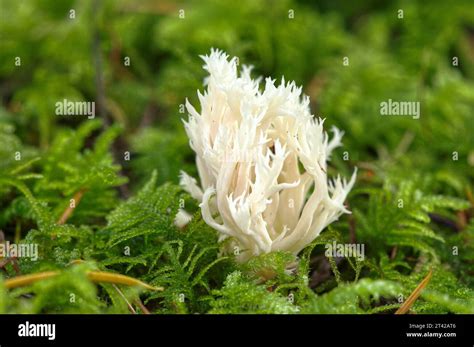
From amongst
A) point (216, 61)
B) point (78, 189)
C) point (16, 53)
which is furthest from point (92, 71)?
point (216, 61)

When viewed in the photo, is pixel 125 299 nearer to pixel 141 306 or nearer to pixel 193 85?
pixel 141 306

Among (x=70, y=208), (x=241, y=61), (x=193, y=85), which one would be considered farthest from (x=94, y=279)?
(x=241, y=61)

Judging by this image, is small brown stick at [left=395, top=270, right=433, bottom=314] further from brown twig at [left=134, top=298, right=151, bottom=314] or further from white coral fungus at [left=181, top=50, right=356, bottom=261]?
brown twig at [left=134, top=298, right=151, bottom=314]

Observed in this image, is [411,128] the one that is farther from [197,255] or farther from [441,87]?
[197,255]

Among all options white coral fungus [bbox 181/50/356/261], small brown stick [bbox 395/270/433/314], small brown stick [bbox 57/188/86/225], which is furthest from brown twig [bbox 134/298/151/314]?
small brown stick [bbox 395/270/433/314]
